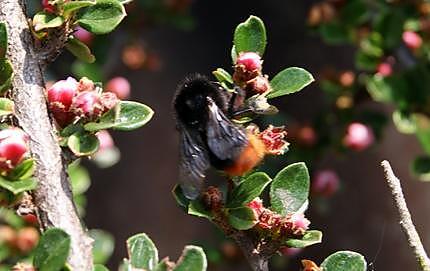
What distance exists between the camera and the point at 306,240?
1.06 meters

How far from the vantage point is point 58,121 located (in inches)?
41.4

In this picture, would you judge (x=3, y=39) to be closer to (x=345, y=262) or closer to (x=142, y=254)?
(x=142, y=254)

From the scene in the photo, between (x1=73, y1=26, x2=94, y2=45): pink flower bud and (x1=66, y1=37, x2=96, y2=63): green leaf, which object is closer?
(x1=66, y1=37, x2=96, y2=63): green leaf

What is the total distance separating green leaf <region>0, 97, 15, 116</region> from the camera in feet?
3.23

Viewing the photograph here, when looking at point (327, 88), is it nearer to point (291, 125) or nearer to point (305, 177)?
point (291, 125)

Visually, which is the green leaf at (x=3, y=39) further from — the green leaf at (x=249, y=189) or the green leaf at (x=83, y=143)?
the green leaf at (x=249, y=189)

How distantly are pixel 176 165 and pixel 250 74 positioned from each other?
160 centimetres

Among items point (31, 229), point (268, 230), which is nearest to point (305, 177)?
point (268, 230)

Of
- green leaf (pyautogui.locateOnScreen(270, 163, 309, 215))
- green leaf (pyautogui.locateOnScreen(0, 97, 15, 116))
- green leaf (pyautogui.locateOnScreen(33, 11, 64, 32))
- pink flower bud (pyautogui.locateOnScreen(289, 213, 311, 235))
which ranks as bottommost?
pink flower bud (pyautogui.locateOnScreen(289, 213, 311, 235))

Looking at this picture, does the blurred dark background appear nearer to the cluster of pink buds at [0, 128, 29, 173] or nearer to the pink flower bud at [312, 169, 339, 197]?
the pink flower bud at [312, 169, 339, 197]

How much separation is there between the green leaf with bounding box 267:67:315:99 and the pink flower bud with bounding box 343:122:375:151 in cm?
92

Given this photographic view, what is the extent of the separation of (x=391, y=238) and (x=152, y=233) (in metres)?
0.74

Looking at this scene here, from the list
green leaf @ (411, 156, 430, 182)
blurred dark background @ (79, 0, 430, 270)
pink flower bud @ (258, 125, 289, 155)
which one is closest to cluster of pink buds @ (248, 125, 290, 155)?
pink flower bud @ (258, 125, 289, 155)

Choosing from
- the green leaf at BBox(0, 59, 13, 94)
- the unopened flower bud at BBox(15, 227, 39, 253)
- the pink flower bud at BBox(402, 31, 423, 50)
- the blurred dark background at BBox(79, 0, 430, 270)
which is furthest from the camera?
the blurred dark background at BBox(79, 0, 430, 270)
